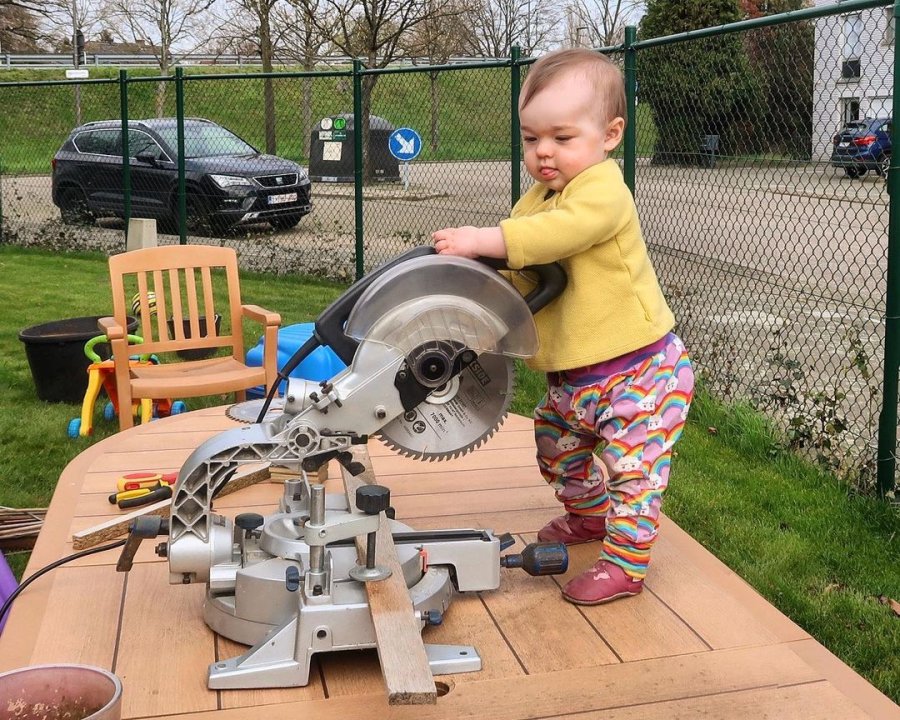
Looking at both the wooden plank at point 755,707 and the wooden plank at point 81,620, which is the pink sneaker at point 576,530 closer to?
the wooden plank at point 755,707

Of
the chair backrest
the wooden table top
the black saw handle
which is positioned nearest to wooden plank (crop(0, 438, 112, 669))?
the wooden table top

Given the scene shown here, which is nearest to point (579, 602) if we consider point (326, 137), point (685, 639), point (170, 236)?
point (685, 639)

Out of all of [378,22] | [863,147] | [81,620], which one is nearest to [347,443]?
[81,620]

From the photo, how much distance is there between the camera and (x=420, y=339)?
186 centimetres

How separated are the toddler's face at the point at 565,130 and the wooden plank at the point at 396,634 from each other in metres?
0.78

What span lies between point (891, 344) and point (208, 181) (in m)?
6.90

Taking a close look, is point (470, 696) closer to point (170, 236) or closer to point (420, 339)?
point (420, 339)

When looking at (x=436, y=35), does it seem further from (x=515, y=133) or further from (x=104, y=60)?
(x=104, y=60)

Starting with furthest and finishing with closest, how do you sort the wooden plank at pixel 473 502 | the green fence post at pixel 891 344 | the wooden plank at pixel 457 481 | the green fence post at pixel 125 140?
the green fence post at pixel 125 140, the green fence post at pixel 891 344, the wooden plank at pixel 457 481, the wooden plank at pixel 473 502

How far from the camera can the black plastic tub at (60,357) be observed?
16.3 feet

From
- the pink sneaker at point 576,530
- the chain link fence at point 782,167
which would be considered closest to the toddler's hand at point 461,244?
the pink sneaker at point 576,530

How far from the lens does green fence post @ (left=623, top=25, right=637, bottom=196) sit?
16.2ft

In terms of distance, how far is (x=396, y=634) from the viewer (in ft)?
5.57

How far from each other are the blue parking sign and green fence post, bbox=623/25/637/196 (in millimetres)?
2689
